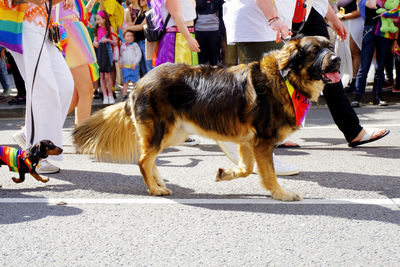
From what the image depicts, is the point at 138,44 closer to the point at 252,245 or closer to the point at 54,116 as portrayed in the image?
the point at 54,116

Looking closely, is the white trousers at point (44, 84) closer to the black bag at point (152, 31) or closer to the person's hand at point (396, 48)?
the black bag at point (152, 31)

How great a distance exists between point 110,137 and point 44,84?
38.3 inches

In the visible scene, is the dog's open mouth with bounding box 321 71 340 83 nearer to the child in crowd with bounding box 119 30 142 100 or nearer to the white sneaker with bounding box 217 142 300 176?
the white sneaker with bounding box 217 142 300 176

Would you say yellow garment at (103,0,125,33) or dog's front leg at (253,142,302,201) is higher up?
yellow garment at (103,0,125,33)

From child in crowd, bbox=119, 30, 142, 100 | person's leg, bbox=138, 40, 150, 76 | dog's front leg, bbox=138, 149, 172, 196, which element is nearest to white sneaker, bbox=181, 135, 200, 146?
dog's front leg, bbox=138, 149, 172, 196

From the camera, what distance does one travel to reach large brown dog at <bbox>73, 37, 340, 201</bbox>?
4.10m

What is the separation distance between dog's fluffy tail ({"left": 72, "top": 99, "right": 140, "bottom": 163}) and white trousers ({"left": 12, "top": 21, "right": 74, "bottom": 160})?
0.66 metres

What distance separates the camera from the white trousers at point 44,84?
16.6 feet

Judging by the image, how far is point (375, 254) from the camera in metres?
3.16

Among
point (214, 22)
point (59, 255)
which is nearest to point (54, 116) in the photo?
point (59, 255)

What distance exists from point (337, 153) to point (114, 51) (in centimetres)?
577

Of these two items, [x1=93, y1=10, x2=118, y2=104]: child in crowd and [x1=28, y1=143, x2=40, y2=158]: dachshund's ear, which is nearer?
[x1=28, y1=143, x2=40, y2=158]: dachshund's ear

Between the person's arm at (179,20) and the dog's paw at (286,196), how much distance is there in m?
1.98

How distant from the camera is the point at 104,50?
10219 millimetres
